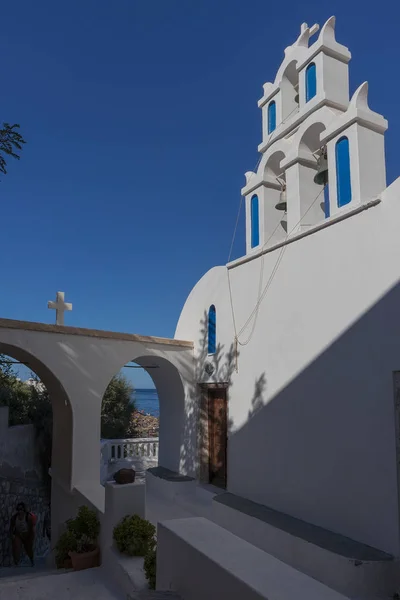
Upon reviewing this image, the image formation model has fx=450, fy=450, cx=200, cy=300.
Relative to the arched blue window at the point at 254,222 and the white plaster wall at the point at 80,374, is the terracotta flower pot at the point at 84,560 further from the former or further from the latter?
the arched blue window at the point at 254,222

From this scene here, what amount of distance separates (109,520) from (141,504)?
16.6 inches

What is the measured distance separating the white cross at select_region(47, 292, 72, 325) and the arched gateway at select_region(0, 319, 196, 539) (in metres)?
0.95

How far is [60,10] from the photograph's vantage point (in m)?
6.87

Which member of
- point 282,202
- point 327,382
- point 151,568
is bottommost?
point 151,568

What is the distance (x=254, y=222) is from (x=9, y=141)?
418cm

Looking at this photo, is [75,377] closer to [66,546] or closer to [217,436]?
[66,546]

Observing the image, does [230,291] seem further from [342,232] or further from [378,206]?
[378,206]

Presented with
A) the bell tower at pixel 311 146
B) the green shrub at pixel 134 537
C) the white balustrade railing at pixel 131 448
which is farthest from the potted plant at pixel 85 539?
the white balustrade railing at pixel 131 448

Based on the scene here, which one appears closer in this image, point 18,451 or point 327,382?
point 327,382

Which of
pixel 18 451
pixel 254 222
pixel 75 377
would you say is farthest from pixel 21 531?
pixel 254 222

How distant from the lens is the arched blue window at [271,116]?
757 centimetres

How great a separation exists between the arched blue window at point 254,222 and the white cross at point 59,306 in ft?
11.8

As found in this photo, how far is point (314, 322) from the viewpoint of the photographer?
573 centimetres

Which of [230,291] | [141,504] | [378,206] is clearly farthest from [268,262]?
[141,504]
